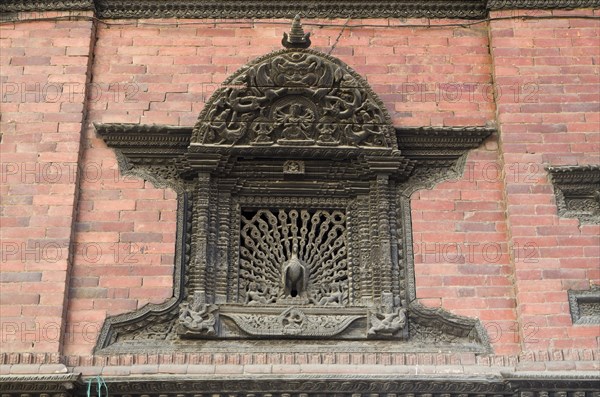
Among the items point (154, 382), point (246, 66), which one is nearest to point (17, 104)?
point (246, 66)

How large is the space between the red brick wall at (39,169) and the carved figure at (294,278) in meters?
1.66

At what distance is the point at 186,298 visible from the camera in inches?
309

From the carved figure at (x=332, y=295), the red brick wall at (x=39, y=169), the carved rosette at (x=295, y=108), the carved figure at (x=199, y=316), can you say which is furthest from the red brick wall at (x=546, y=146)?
the red brick wall at (x=39, y=169)

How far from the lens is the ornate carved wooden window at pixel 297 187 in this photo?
7.89 metres

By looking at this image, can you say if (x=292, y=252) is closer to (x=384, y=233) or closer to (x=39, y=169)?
(x=384, y=233)

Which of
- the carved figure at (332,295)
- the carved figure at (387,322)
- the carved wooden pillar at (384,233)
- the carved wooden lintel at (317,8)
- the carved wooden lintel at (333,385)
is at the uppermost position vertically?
the carved wooden lintel at (317,8)

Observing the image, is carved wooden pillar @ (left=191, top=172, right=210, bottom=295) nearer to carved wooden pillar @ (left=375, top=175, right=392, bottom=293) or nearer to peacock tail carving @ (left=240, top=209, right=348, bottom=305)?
peacock tail carving @ (left=240, top=209, right=348, bottom=305)

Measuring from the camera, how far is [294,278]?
7906 mm

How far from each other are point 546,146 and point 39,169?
13.3ft

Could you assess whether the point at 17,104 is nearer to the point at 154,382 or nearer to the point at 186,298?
the point at 186,298

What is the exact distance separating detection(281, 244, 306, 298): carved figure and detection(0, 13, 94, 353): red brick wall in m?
1.66

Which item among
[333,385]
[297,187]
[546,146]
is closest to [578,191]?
[546,146]

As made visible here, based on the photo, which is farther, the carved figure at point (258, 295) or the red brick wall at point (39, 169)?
the carved figure at point (258, 295)

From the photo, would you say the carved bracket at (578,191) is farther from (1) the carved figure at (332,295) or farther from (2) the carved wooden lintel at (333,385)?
(1) the carved figure at (332,295)
